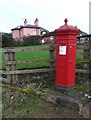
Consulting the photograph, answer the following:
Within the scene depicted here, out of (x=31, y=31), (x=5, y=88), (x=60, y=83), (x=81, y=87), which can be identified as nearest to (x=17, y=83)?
(x=5, y=88)

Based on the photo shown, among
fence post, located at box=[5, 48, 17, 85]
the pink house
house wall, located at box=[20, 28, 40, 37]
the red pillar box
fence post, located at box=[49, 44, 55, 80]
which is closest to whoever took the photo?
the red pillar box

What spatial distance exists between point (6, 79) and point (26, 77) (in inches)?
26.3

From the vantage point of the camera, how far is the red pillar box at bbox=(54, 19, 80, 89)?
6.20m

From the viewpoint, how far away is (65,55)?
627 cm

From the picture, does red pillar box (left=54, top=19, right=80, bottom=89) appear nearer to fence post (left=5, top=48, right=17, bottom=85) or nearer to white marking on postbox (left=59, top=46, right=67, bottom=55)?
white marking on postbox (left=59, top=46, right=67, bottom=55)

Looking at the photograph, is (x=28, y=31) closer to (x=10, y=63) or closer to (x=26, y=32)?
(x=26, y=32)

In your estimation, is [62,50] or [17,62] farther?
[17,62]

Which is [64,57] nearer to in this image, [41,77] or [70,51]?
[70,51]

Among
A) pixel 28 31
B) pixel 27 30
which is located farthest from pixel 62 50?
pixel 27 30

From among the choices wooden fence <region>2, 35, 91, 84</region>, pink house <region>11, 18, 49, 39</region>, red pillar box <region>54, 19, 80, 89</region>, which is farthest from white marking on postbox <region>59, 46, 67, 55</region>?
pink house <region>11, 18, 49, 39</region>

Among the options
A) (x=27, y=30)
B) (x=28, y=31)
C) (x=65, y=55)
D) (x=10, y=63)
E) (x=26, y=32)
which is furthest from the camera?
(x=27, y=30)

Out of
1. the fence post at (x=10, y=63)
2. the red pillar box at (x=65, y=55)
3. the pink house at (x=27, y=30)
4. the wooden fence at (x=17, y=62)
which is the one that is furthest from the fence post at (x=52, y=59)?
the pink house at (x=27, y=30)

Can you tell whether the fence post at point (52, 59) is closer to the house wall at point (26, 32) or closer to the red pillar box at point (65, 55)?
the red pillar box at point (65, 55)

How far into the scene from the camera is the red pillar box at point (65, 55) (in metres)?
6.20
